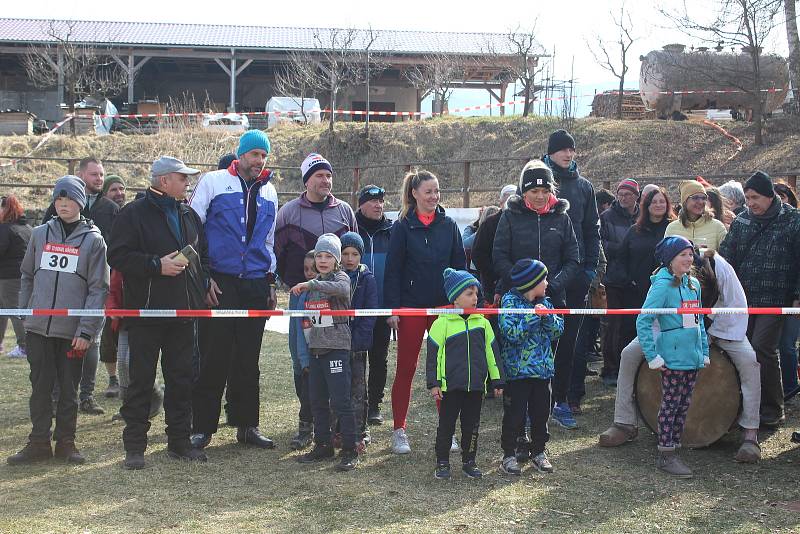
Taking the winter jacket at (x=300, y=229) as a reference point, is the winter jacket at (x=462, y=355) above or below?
below

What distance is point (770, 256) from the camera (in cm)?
727

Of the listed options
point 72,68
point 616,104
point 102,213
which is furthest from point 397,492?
point 72,68

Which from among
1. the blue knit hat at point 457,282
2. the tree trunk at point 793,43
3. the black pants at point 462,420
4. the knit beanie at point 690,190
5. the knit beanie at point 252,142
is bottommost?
the black pants at point 462,420

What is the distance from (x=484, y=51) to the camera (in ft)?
124

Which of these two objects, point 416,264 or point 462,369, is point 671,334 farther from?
point 416,264

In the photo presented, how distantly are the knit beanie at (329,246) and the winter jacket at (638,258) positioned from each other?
329 cm

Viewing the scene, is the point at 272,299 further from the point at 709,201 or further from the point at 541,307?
the point at 709,201

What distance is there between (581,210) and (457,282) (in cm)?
178

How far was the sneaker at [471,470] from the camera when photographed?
6180 millimetres

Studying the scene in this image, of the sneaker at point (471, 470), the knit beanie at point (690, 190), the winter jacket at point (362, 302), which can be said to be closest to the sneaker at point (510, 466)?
the sneaker at point (471, 470)

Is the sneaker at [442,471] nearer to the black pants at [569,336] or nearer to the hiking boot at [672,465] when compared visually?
the hiking boot at [672,465]

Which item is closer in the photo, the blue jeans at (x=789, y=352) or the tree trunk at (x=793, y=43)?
the blue jeans at (x=789, y=352)

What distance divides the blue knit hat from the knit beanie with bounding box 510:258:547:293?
11.4 inches

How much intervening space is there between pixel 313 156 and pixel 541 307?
86.0 inches
